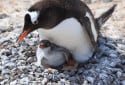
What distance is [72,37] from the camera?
12.8 feet

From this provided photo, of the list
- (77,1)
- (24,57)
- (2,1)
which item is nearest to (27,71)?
(24,57)

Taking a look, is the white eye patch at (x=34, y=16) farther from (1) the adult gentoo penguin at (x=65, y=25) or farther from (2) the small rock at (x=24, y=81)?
(2) the small rock at (x=24, y=81)

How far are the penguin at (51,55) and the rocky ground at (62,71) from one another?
0.25ft

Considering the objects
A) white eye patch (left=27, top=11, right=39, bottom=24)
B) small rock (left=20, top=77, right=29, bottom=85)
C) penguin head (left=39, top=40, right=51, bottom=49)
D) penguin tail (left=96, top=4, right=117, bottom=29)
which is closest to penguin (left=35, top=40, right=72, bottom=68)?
penguin head (left=39, top=40, right=51, bottom=49)

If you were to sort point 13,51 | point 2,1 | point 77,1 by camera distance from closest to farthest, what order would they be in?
point 77,1 → point 13,51 → point 2,1

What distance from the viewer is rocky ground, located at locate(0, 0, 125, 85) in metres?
3.91

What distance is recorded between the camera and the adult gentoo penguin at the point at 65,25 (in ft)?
12.0

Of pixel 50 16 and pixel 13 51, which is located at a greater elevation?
pixel 50 16

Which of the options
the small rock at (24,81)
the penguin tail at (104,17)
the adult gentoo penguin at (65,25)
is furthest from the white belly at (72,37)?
the penguin tail at (104,17)

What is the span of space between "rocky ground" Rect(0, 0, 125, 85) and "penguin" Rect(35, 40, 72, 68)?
78 millimetres

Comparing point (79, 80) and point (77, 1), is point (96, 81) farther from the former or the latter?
point (77, 1)

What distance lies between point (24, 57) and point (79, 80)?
631mm

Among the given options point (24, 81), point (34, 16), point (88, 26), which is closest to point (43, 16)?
point (34, 16)

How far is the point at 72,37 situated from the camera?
3900 millimetres
